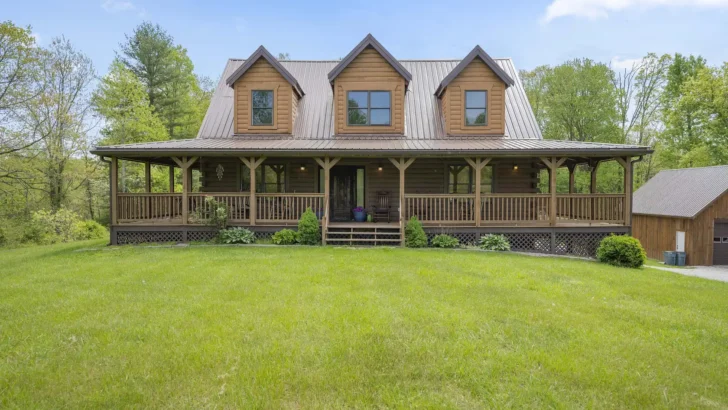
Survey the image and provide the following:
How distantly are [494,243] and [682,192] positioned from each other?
18.0 metres

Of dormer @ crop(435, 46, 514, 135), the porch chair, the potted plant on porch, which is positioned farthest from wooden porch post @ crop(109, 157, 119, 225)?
dormer @ crop(435, 46, 514, 135)

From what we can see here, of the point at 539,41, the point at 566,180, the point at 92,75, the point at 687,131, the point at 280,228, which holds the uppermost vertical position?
the point at 539,41

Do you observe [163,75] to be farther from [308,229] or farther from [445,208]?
[445,208]

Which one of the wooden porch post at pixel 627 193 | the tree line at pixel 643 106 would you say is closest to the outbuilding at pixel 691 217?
the tree line at pixel 643 106

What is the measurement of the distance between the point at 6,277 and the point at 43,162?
17.0 metres

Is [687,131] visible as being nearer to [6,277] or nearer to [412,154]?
[412,154]

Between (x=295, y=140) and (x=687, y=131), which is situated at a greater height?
(x=687, y=131)

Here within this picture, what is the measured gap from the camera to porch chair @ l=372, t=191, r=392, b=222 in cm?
1394

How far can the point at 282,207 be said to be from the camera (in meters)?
12.3

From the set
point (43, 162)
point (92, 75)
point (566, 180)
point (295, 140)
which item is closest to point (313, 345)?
point (295, 140)

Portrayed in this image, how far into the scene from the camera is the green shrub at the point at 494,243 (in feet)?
37.1

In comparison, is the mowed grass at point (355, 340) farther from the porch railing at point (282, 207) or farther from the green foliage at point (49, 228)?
the green foliage at point (49, 228)

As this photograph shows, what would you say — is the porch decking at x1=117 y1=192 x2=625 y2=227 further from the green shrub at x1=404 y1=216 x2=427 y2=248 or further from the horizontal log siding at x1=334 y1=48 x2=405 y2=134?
the horizontal log siding at x1=334 y1=48 x2=405 y2=134

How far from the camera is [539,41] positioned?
30.5 m
